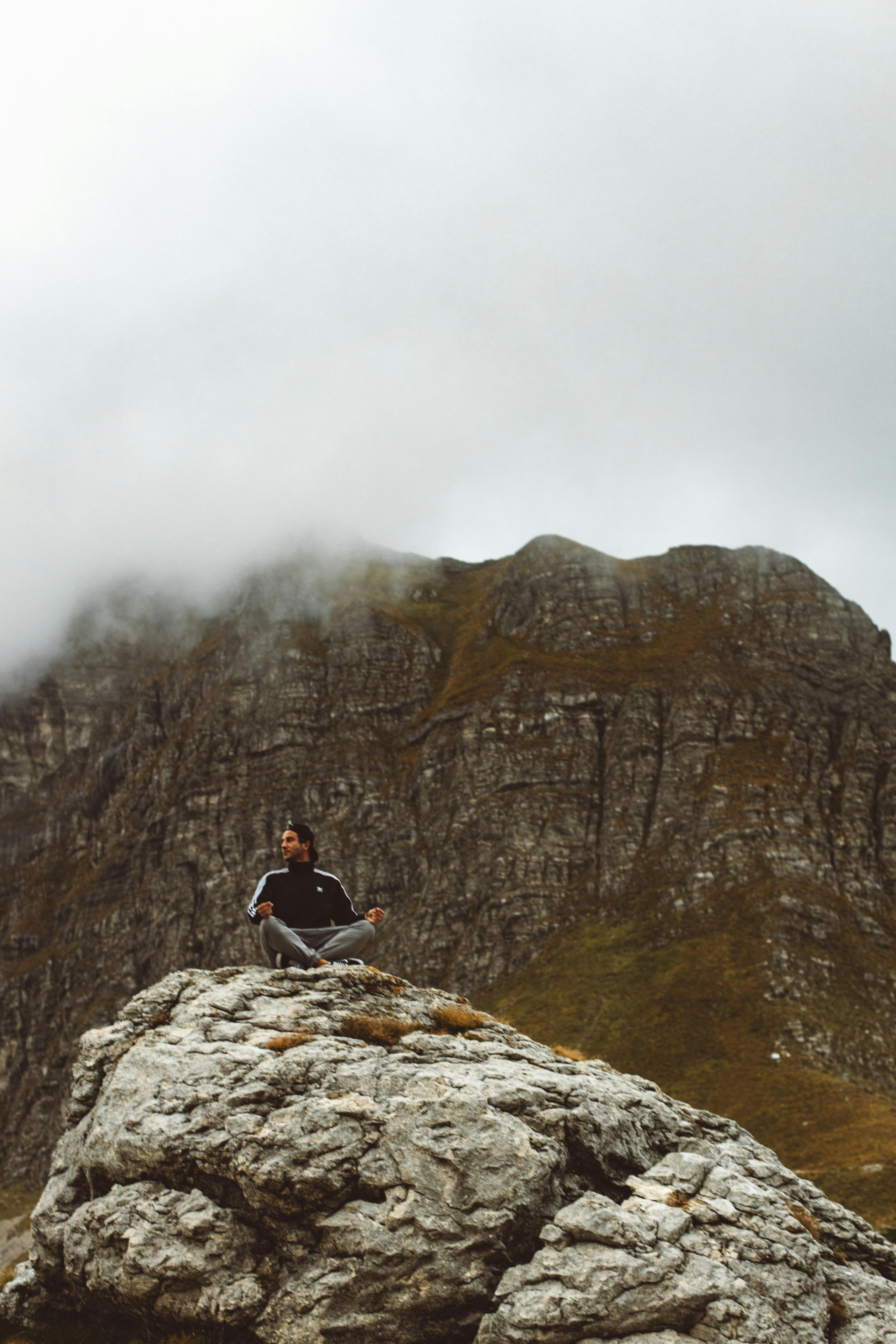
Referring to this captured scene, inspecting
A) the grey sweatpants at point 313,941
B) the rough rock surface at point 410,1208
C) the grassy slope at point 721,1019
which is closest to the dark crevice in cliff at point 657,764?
the grassy slope at point 721,1019

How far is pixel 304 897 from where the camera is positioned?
22344mm

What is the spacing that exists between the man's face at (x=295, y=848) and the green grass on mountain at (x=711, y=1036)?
76.5m

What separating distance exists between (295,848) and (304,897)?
1.27 meters

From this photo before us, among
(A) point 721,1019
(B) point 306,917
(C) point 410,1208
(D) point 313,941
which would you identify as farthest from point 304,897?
(A) point 721,1019

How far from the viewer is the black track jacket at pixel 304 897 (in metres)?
22.2

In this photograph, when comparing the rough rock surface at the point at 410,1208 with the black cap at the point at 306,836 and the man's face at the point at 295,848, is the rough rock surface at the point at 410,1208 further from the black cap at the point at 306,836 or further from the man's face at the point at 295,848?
the black cap at the point at 306,836

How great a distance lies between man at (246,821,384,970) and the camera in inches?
862

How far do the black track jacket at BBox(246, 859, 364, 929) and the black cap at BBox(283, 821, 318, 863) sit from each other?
0.79ft

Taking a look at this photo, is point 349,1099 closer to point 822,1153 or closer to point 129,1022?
point 129,1022

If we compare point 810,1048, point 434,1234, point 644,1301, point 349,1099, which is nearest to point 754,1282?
point 644,1301

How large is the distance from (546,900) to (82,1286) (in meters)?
160

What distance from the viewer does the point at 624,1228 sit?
15.8m

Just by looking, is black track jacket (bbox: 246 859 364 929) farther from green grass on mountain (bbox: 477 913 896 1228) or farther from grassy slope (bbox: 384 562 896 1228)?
grassy slope (bbox: 384 562 896 1228)

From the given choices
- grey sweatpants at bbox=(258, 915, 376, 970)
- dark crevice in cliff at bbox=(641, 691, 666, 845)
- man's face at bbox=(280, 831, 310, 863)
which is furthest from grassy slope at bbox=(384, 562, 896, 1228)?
man's face at bbox=(280, 831, 310, 863)
